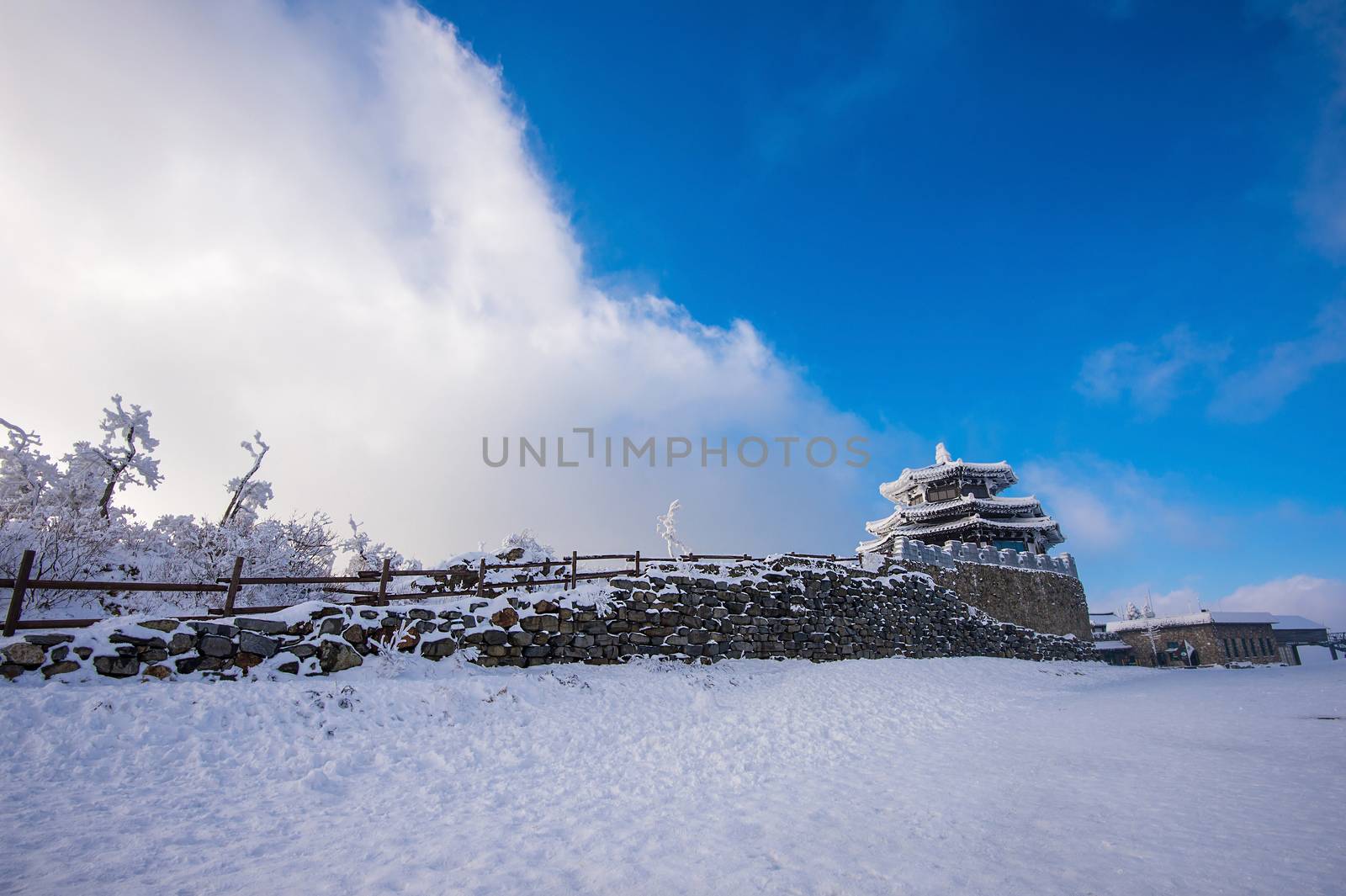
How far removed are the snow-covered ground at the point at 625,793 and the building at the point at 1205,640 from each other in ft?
153

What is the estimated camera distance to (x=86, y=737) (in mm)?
6168

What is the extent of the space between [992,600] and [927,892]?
24825mm

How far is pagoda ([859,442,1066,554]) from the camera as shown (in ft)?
102

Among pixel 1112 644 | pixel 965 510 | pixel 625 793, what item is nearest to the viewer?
pixel 625 793

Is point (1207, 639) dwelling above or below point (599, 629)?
below

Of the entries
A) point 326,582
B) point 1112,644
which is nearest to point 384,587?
point 326,582

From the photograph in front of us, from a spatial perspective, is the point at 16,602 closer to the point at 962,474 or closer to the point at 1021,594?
the point at 1021,594

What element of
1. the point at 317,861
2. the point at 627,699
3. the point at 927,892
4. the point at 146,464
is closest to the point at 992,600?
the point at 627,699

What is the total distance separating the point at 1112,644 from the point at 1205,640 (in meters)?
7.25

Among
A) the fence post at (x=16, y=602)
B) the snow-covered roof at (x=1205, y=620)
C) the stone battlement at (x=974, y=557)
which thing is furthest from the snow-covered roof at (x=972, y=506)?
the fence post at (x=16, y=602)

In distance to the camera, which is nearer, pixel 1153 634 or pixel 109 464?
pixel 109 464

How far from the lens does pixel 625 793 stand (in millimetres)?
6242

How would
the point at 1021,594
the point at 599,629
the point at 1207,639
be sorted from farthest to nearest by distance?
1. the point at 1207,639
2. the point at 1021,594
3. the point at 599,629

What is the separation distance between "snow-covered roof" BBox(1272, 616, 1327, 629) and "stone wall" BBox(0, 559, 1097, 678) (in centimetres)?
5059
